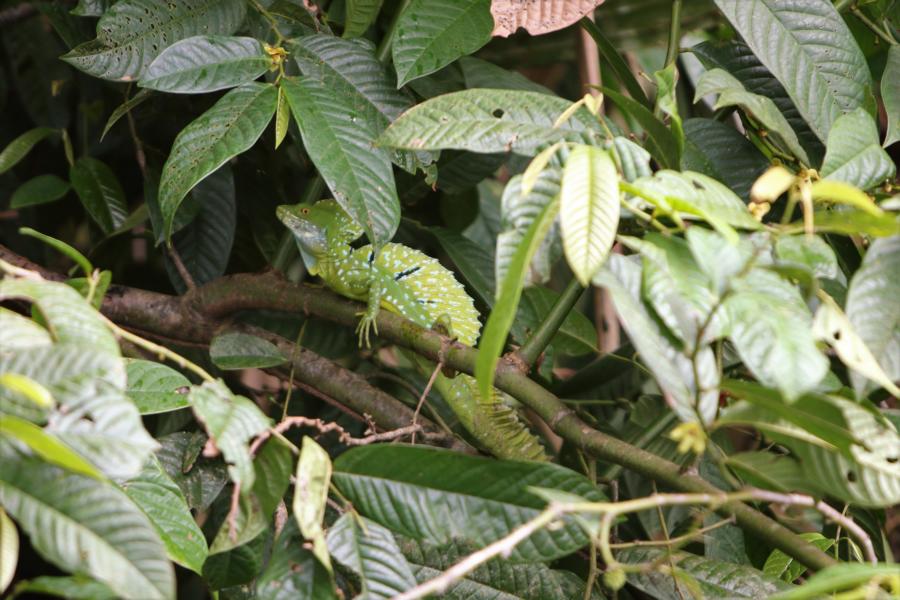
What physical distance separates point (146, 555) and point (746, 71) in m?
1.04

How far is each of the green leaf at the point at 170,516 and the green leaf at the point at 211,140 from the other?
13.2 inches

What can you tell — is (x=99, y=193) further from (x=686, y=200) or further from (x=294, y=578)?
(x=686, y=200)

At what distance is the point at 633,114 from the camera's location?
0.93 m

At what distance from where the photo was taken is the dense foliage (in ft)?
2.06

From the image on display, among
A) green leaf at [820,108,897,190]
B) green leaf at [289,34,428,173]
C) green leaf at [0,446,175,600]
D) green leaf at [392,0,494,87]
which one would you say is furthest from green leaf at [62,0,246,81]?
green leaf at [820,108,897,190]

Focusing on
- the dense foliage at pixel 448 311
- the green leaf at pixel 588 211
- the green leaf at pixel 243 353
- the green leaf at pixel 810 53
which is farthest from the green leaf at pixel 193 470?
the green leaf at pixel 810 53

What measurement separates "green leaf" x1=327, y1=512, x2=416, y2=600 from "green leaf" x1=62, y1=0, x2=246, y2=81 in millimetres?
675

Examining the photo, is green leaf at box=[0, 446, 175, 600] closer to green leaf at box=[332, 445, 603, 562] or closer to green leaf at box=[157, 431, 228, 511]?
green leaf at box=[332, 445, 603, 562]

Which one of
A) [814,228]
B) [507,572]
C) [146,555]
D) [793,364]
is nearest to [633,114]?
[814,228]

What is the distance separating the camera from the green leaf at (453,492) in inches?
29.9

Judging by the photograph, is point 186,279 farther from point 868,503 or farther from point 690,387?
point 868,503

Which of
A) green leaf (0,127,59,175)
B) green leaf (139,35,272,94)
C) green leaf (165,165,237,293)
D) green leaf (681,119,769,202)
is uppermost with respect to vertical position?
green leaf (139,35,272,94)

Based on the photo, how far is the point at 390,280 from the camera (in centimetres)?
157

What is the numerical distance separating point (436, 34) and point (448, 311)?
55 cm
